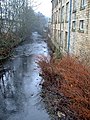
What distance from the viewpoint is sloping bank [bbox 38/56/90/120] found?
5.82 m

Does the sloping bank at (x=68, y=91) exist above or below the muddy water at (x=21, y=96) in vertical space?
above

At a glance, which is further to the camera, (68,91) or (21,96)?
(21,96)

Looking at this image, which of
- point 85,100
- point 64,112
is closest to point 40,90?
point 64,112

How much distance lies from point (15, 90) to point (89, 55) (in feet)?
12.3

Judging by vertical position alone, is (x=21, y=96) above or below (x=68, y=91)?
below

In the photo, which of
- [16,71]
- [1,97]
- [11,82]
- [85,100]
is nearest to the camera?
[85,100]

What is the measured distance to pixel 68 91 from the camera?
21.2 feet

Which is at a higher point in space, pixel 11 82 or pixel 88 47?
pixel 88 47

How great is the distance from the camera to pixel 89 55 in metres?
9.67

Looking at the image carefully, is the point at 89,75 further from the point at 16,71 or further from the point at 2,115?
the point at 16,71

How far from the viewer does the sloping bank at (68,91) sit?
582 cm

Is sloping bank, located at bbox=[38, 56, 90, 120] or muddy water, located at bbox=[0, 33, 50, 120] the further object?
muddy water, located at bbox=[0, 33, 50, 120]

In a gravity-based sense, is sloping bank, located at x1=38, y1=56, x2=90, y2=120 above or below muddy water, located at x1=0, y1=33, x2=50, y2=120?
above

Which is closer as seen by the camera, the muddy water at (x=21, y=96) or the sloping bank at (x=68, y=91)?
the sloping bank at (x=68, y=91)
